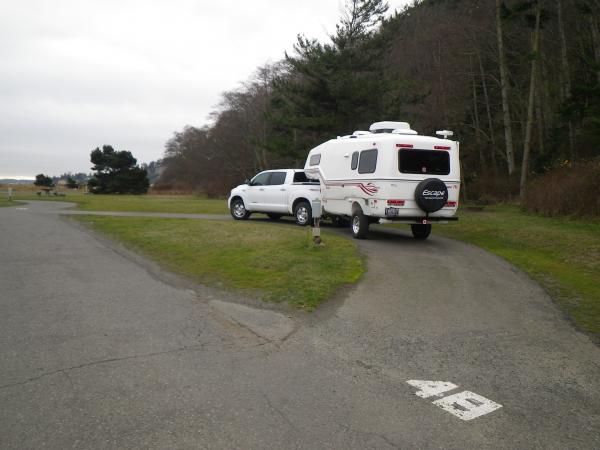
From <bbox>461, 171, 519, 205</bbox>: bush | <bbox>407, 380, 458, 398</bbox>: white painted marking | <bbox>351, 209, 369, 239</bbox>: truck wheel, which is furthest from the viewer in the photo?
<bbox>461, 171, 519, 205</bbox>: bush

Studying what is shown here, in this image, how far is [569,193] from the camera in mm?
16938

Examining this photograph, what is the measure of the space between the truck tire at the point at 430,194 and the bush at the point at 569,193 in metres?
7.15

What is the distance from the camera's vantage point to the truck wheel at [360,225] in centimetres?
1262

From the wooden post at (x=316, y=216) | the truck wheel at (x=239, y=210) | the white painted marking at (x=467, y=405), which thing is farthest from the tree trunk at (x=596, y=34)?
the white painted marking at (x=467, y=405)

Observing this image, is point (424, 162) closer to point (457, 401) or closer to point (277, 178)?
point (277, 178)

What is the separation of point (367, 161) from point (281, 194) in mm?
4842

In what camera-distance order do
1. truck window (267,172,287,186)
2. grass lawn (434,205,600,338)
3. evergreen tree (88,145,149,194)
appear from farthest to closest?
1. evergreen tree (88,145,149,194)
2. truck window (267,172,287,186)
3. grass lawn (434,205,600,338)

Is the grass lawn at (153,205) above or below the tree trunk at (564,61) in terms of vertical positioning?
below

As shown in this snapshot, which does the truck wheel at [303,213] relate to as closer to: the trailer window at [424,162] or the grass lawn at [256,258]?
the grass lawn at [256,258]

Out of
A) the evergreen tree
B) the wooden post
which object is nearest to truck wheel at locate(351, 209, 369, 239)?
the wooden post

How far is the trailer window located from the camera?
1180 cm

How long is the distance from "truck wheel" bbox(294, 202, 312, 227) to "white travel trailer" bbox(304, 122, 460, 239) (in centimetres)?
271

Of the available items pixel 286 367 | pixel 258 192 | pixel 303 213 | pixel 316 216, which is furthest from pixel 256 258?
pixel 258 192

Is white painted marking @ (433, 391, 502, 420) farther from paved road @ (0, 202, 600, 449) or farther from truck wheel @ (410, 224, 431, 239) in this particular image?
truck wheel @ (410, 224, 431, 239)
